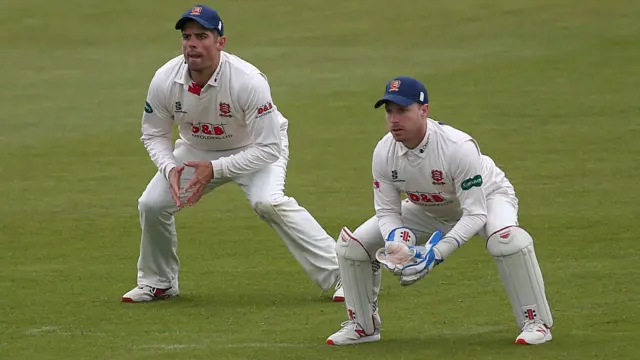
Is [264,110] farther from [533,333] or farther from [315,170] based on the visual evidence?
[315,170]

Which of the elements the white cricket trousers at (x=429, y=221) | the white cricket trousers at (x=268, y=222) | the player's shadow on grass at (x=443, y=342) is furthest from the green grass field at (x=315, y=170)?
the white cricket trousers at (x=429, y=221)

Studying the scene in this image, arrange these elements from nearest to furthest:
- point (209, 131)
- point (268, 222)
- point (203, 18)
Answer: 1. point (203, 18)
2. point (268, 222)
3. point (209, 131)

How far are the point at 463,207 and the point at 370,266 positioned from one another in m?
0.66

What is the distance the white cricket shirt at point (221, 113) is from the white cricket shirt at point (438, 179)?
5.22 ft

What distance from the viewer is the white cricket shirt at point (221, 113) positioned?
8.85 meters

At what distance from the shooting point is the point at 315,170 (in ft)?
44.6

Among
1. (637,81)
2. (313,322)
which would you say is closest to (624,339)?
(313,322)

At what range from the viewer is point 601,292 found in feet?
28.3

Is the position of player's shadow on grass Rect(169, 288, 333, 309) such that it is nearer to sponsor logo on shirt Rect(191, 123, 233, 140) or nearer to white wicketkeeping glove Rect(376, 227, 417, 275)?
sponsor logo on shirt Rect(191, 123, 233, 140)

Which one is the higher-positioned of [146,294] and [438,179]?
[438,179]

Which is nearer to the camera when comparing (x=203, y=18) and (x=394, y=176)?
(x=394, y=176)

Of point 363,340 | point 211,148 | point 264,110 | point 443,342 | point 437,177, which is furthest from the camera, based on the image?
point 211,148

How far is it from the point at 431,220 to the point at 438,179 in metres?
0.49

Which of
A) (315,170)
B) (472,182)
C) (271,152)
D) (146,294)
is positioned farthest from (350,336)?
(315,170)
